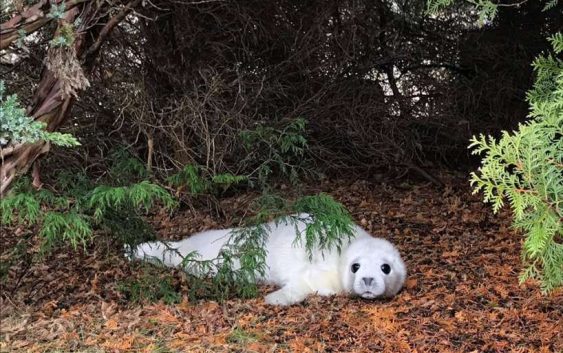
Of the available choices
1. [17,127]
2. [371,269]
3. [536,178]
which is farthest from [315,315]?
[17,127]

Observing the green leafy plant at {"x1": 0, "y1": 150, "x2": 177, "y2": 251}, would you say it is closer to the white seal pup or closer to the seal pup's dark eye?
the white seal pup

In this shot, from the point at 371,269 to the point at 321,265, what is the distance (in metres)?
0.49

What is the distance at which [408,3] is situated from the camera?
7652 mm

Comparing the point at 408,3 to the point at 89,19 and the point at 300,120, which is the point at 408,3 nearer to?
the point at 300,120

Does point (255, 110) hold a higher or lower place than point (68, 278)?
higher

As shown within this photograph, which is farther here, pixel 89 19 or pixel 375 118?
pixel 375 118

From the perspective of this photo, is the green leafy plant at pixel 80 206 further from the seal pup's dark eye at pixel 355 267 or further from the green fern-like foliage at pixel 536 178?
the green fern-like foliage at pixel 536 178

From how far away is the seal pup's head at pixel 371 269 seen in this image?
5.23 meters

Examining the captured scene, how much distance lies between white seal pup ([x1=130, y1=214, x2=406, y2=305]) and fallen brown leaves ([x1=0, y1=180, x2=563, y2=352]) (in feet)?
0.44

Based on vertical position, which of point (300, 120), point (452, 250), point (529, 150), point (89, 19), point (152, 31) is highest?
point (152, 31)

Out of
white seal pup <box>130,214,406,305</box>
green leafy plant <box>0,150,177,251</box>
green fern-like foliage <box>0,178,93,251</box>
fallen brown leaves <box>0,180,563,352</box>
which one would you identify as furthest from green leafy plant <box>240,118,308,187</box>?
green fern-like foliage <box>0,178,93,251</box>

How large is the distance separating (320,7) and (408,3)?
1.21m

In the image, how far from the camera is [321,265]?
5633 millimetres

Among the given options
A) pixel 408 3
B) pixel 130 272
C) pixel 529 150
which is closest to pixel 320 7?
pixel 408 3
